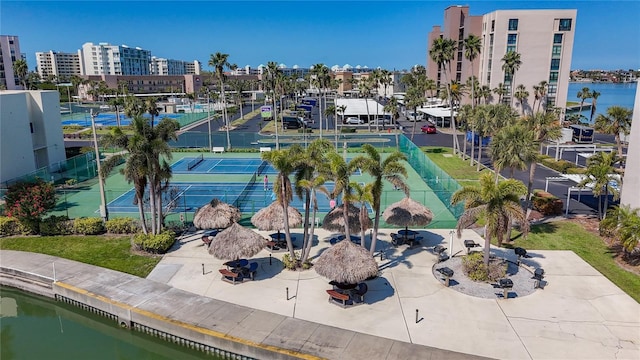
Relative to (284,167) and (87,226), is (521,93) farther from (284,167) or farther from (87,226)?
(87,226)

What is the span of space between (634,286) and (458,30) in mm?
86207

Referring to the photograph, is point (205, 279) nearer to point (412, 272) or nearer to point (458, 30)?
point (412, 272)

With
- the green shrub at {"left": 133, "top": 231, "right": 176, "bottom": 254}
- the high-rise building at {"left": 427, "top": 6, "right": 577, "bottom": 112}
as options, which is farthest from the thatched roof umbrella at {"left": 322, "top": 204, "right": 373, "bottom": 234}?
the high-rise building at {"left": 427, "top": 6, "right": 577, "bottom": 112}

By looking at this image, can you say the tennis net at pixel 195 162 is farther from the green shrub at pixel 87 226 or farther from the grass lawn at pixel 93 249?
the grass lawn at pixel 93 249

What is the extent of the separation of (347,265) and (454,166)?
3035 centimetres

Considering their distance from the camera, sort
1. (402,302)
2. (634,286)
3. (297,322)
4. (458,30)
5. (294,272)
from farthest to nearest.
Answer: (458,30)
(294,272)
(634,286)
(402,302)
(297,322)

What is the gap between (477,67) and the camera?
85812mm

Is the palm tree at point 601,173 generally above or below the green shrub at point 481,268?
above

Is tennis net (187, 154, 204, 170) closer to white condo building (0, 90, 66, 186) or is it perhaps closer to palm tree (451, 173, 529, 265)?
white condo building (0, 90, 66, 186)

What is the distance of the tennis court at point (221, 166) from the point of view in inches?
1628

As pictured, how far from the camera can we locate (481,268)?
19.7 metres

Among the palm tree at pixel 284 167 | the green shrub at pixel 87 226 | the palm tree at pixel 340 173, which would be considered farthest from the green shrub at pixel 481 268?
the green shrub at pixel 87 226

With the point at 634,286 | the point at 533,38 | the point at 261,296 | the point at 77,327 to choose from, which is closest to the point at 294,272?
the point at 261,296

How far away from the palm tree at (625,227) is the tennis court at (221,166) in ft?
69.7
